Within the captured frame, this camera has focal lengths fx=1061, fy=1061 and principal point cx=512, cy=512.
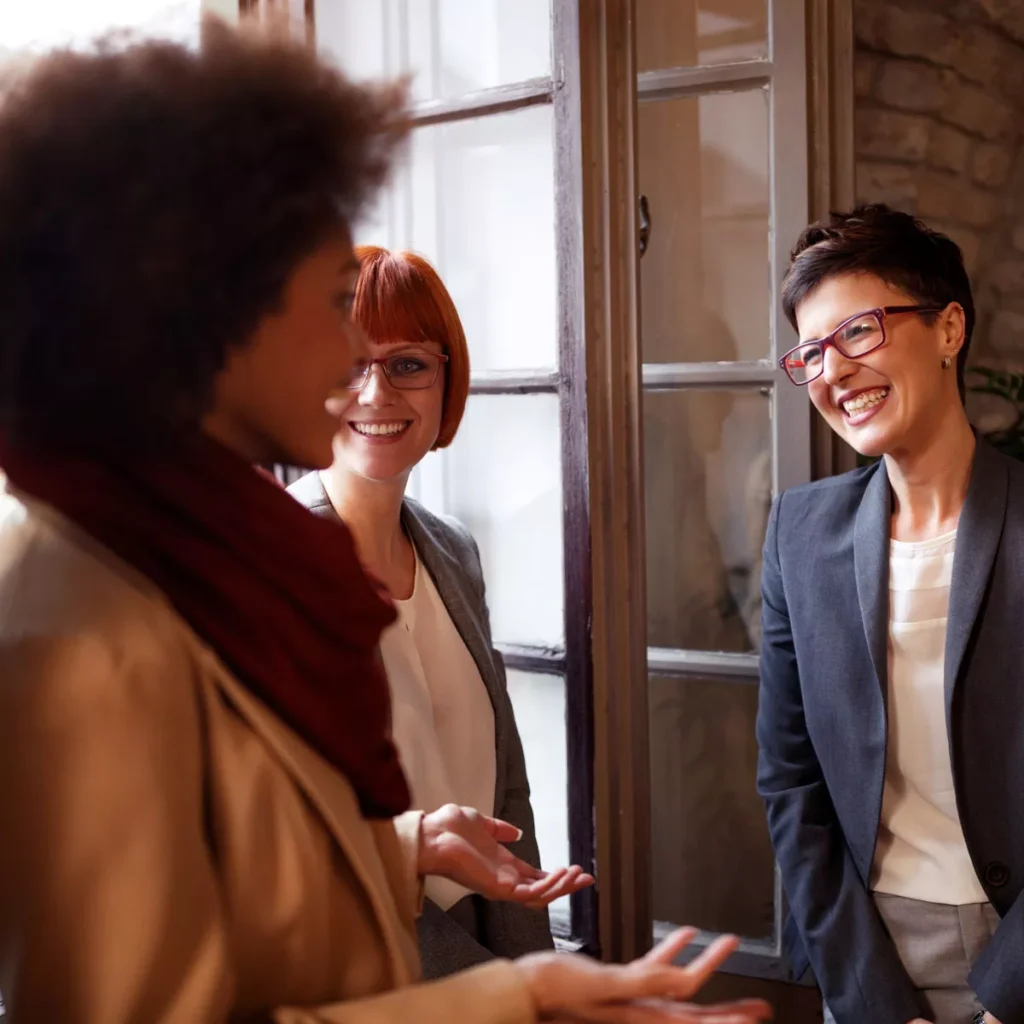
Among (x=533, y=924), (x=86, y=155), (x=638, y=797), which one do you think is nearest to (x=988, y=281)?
(x=638, y=797)

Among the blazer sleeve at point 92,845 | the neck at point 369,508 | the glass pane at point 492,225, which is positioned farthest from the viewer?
the glass pane at point 492,225

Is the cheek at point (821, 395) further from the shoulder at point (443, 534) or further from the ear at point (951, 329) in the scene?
the shoulder at point (443, 534)

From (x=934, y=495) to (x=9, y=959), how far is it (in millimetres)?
1315

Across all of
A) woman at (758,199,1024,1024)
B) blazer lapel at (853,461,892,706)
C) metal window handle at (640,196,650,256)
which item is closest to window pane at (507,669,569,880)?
woman at (758,199,1024,1024)

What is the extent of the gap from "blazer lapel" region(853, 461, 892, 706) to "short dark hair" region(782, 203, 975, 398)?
213 mm

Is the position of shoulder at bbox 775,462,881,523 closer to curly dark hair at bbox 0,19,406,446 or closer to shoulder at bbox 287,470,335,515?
shoulder at bbox 287,470,335,515

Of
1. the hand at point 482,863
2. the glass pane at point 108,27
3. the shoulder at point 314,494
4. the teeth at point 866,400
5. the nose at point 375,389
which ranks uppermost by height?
the glass pane at point 108,27

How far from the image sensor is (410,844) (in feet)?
2.87

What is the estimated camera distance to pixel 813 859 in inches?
60.9

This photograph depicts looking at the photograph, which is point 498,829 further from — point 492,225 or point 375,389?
point 492,225

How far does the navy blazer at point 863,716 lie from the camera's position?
1397mm

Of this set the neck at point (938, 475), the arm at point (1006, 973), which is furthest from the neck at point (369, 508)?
the arm at point (1006, 973)

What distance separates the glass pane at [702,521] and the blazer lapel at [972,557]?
716mm

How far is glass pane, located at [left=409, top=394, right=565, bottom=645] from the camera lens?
1.80 m
